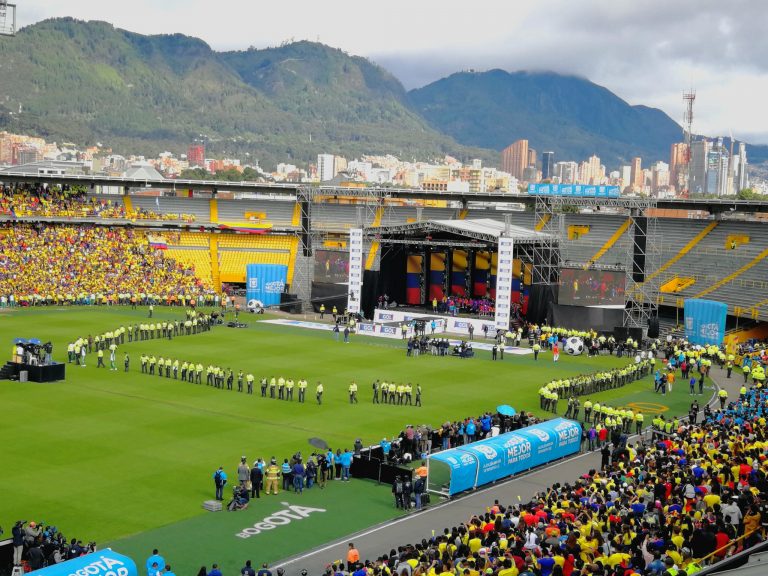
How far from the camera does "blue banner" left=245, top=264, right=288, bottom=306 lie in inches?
2699

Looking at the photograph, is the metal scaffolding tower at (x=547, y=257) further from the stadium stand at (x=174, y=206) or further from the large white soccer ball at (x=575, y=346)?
the stadium stand at (x=174, y=206)

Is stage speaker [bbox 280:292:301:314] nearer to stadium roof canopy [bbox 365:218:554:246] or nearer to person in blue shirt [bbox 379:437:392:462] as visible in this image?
stadium roof canopy [bbox 365:218:554:246]

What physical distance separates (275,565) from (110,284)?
2034 inches

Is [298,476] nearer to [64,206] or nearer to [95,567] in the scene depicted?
[95,567]

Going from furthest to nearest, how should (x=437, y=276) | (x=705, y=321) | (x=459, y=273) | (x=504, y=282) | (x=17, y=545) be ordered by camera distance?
(x=437, y=276), (x=459, y=273), (x=504, y=282), (x=705, y=321), (x=17, y=545)

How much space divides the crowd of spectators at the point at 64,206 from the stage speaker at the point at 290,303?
1492 centimetres

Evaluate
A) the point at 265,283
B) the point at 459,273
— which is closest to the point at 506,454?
the point at 459,273

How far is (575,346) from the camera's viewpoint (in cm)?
5109

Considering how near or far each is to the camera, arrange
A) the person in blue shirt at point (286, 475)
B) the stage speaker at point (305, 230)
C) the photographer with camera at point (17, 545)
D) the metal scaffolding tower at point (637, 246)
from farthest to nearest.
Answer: the stage speaker at point (305, 230), the metal scaffolding tower at point (637, 246), the person in blue shirt at point (286, 475), the photographer with camera at point (17, 545)

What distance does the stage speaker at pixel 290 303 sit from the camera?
66875mm

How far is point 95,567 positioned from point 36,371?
925 inches

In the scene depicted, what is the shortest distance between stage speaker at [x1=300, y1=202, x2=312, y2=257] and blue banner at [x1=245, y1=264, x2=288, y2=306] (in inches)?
158

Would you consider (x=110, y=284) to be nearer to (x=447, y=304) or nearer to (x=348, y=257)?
(x=348, y=257)

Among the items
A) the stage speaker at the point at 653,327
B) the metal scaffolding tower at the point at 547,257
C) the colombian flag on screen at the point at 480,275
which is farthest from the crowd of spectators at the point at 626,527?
the colombian flag on screen at the point at 480,275
